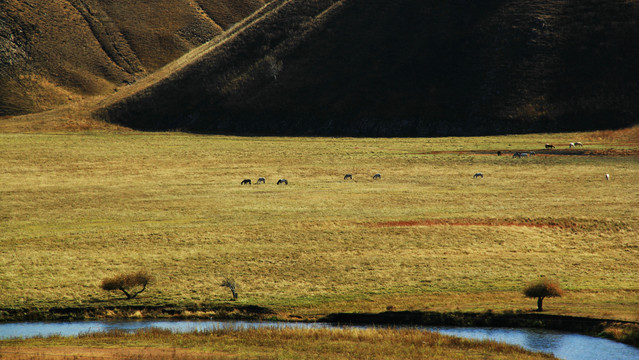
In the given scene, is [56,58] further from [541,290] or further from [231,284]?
[541,290]

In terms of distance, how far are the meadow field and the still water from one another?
204 cm

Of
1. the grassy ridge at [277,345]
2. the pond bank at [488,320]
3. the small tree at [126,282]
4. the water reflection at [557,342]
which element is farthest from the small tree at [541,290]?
the small tree at [126,282]

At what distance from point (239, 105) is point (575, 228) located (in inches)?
3770

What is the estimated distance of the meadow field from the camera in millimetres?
35531

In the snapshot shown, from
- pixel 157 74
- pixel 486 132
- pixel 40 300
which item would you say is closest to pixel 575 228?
pixel 40 300

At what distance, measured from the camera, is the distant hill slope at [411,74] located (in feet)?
407

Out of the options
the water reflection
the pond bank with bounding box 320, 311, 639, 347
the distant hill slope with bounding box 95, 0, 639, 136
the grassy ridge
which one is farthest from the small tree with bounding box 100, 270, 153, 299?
the distant hill slope with bounding box 95, 0, 639, 136

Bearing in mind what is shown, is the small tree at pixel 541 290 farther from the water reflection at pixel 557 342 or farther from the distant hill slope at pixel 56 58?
the distant hill slope at pixel 56 58

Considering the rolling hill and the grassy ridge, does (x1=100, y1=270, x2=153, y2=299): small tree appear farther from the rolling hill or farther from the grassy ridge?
the rolling hill

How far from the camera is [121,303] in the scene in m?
34.0

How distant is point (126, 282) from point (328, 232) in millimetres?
17449

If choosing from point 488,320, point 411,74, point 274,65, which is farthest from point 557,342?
point 274,65

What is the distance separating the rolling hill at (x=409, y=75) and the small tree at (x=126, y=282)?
294 feet

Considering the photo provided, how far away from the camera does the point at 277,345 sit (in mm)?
27375
